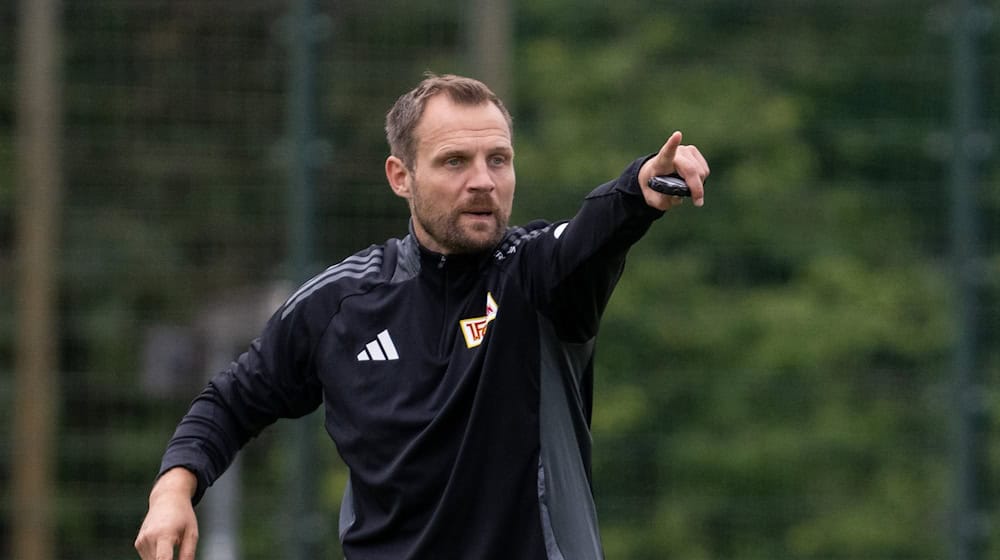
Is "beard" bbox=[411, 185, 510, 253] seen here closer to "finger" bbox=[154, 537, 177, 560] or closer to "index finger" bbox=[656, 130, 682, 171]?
"index finger" bbox=[656, 130, 682, 171]

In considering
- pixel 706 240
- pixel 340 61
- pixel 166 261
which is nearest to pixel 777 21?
pixel 706 240

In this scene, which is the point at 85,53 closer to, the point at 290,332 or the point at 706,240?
the point at 706,240

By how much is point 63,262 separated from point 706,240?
2.44 metres

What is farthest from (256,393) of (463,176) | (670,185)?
(670,185)

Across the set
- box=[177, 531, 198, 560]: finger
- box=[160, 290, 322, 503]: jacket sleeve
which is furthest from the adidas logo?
box=[177, 531, 198, 560]: finger

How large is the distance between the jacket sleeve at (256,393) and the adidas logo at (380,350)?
163 millimetres

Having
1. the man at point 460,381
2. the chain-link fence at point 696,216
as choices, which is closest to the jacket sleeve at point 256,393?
the man at point 460,381

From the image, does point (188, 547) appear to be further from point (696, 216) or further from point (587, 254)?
point (696, 216)

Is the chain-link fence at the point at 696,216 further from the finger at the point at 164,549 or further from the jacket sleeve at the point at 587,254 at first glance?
the finger at the point at 164,549

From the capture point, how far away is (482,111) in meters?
3.50

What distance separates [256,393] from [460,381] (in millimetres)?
588

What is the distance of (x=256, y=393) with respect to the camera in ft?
12.3

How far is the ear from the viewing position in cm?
373

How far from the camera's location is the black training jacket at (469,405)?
134 inches
